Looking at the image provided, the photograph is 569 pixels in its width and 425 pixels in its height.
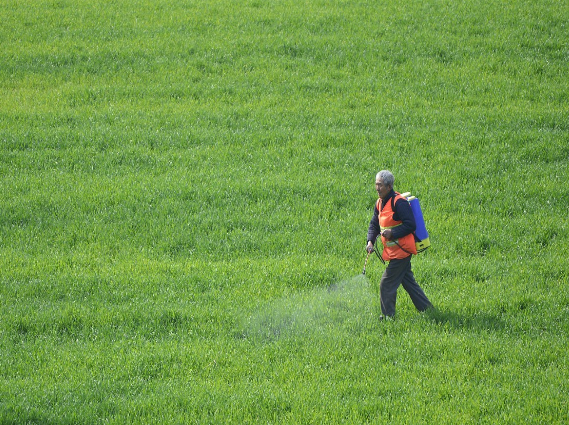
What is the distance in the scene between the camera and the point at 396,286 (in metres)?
8.87

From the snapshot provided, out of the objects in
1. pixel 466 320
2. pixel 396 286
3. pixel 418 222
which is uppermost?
pixel 418 222

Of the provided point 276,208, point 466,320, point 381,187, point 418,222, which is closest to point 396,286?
point 418,222

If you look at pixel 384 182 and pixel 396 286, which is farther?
pixel 396 286

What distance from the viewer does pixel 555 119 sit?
1559 cm

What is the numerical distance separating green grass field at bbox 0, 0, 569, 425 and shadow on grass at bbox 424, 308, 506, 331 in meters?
0.04

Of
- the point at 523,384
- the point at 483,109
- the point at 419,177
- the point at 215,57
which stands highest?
the point at 215,57

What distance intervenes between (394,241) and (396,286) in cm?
65

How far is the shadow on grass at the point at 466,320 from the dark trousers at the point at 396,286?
197 mm

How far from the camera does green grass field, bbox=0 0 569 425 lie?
7426 millimetres

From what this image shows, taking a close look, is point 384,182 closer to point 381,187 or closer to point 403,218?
point 381,187

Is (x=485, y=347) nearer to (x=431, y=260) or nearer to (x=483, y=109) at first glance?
(x=431, y=260)

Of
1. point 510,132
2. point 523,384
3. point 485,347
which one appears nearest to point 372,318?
point 485,347

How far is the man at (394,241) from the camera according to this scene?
28.4 feet

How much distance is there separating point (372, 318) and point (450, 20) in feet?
49.1
